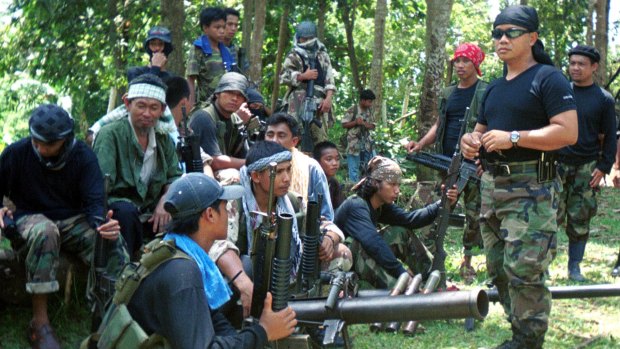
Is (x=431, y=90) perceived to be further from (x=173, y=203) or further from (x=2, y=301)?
(x=173, y=203)

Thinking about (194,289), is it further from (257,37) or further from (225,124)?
(257,37)

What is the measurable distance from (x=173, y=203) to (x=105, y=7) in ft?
34.0

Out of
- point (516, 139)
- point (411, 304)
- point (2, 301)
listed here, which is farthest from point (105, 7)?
point (411, 304)

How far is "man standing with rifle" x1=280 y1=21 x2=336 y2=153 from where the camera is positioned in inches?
412

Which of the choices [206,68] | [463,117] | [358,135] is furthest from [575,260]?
[358,135]

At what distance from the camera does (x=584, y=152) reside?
328 inches

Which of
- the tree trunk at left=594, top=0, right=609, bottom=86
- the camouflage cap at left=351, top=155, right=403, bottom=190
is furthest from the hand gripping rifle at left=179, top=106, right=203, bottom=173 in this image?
the tree trunk at left=594, top=0, right=609, bottom=86

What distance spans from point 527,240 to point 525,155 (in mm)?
524

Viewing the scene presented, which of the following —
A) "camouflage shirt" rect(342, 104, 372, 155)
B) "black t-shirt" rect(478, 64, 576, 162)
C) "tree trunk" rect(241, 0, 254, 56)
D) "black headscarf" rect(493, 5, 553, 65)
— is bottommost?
"camouflage shirt" rect(342, 104, 372, 155)

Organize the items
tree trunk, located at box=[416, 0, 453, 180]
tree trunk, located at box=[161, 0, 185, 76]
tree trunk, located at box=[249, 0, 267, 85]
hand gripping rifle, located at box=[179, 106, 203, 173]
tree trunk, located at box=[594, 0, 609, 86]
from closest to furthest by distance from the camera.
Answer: hand gripping rifle, located at box=[179, 106, 203, 173], tree trunk, located at box=[161, 0, 185, 76], tree trunk, located at box=[416, 0, 453, 180], tree trunk, located at box=[249, 0, 267, 85], tree trunk, located at box=[594, 0, 609, 86]

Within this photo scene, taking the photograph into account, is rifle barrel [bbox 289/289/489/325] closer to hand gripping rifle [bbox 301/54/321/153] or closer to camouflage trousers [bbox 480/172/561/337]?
camouflage trousers [bbox 480/172/561/337]

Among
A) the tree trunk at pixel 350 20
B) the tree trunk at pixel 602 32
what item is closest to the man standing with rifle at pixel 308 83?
the tree trunk at pixel 602 32

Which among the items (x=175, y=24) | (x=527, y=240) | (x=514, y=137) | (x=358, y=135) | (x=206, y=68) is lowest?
(x=358, y=135)

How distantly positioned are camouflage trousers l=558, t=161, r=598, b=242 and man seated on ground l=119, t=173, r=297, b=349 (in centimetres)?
498
